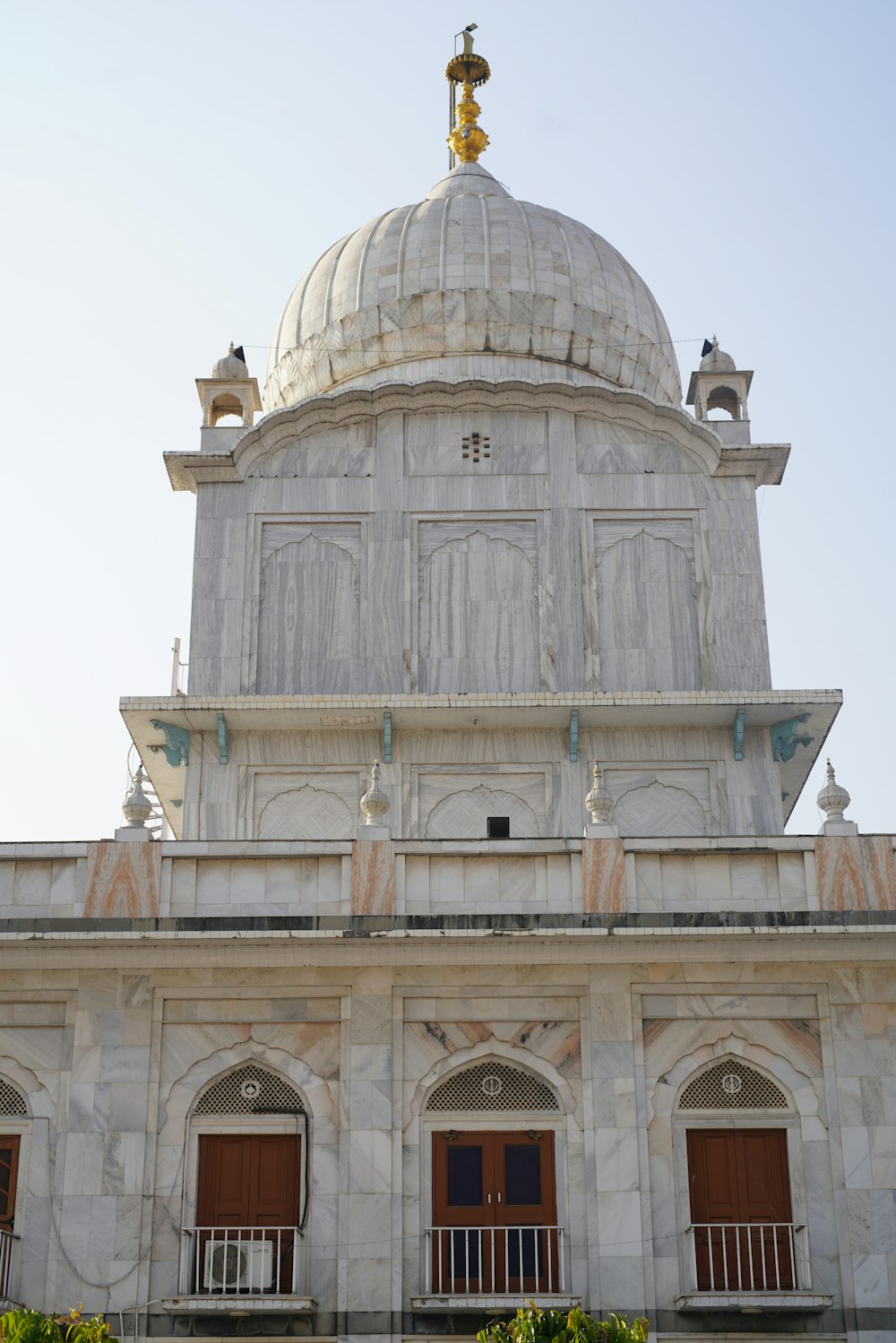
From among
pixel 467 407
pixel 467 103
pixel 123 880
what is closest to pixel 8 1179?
pixel 123 880

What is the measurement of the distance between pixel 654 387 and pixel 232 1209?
15888 mm

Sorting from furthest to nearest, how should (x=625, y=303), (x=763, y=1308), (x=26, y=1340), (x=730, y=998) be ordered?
(x=625, y=303)
(x=730, y=998)
(x=763, y=1308)
(x=26, y=1340)

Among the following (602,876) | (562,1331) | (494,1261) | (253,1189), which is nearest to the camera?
(562,1331)

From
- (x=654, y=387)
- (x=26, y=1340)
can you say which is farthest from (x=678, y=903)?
(x=654, y=387)

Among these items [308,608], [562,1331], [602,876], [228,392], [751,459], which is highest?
[228,392]

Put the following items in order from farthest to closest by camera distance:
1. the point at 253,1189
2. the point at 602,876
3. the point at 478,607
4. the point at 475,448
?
the point at 475,448 → the point at 478,607 → the point at 602,876 → the point at 253,1189

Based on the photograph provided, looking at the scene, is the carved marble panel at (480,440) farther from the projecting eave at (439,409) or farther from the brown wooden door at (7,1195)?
the brown wooden door at (7,1195)

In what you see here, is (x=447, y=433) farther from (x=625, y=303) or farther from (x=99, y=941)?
Answer: (x=99, y=941)

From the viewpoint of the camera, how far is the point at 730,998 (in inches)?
833

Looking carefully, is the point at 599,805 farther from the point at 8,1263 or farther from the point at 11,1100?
the point at 8,1263

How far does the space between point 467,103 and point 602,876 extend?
61.9ft

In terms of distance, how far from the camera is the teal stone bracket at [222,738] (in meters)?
25.9

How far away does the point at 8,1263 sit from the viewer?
19906 mm

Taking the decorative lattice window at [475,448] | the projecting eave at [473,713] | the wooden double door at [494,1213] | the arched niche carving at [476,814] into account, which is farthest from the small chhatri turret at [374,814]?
the decorative lattice window at [475,448]
